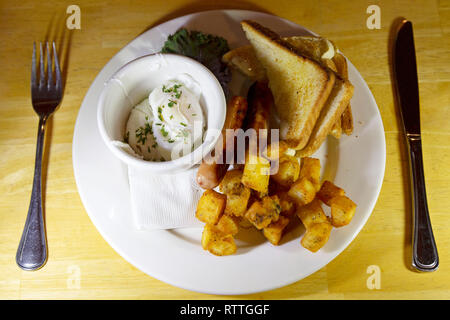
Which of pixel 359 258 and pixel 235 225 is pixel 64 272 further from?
pixel 359 258

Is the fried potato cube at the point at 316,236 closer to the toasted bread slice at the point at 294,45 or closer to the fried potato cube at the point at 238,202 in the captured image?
the fried potato cube at the point at 238,202

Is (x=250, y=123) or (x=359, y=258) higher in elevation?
(x=250, y=123)

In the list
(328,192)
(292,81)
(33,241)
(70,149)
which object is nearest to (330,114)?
(292,81)

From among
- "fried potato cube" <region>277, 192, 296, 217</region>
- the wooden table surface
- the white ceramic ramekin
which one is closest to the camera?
the white ceramic ramekin

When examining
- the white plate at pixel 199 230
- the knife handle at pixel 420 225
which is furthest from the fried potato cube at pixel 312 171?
the knife handle at pixel 420 225

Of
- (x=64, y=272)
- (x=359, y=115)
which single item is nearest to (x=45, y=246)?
(x=64, y=272)

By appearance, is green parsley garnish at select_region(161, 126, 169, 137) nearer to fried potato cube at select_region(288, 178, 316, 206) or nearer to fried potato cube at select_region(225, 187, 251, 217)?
fried potato cube at select_region(225, 187, 251, 217)

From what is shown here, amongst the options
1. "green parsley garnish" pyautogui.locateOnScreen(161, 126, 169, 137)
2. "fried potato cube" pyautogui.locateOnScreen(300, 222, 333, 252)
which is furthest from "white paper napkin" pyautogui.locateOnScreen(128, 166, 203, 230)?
"fried potato cube" pyautogui.locateOnScreen(300, 222, 333, 252)
